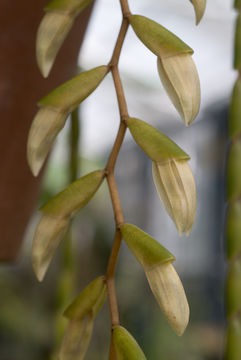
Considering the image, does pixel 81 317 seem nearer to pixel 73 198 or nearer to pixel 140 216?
pixel 73 198

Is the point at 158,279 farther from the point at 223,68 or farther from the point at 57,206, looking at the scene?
the point at 223,68

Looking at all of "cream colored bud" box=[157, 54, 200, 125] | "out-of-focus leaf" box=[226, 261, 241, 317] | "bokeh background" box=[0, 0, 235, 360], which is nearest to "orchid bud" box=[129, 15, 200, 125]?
"cream colored bud" box=[157, 54, 200, 125]

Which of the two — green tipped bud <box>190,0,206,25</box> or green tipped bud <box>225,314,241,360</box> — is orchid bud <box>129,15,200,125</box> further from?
green tipped bud <box>225,314,241,360</box>

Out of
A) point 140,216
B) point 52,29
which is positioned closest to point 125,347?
point 52,29

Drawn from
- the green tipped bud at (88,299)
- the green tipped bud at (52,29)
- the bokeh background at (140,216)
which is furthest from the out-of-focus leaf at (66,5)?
the bokeh background at (140,216)

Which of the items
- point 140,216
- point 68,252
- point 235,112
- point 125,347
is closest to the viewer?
point 125,347

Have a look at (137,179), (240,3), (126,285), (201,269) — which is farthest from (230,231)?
(137,179)

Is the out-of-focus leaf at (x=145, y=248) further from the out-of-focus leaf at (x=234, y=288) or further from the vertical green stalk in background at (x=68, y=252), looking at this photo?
the vertical green stalk in background at (x=68, y=252)
